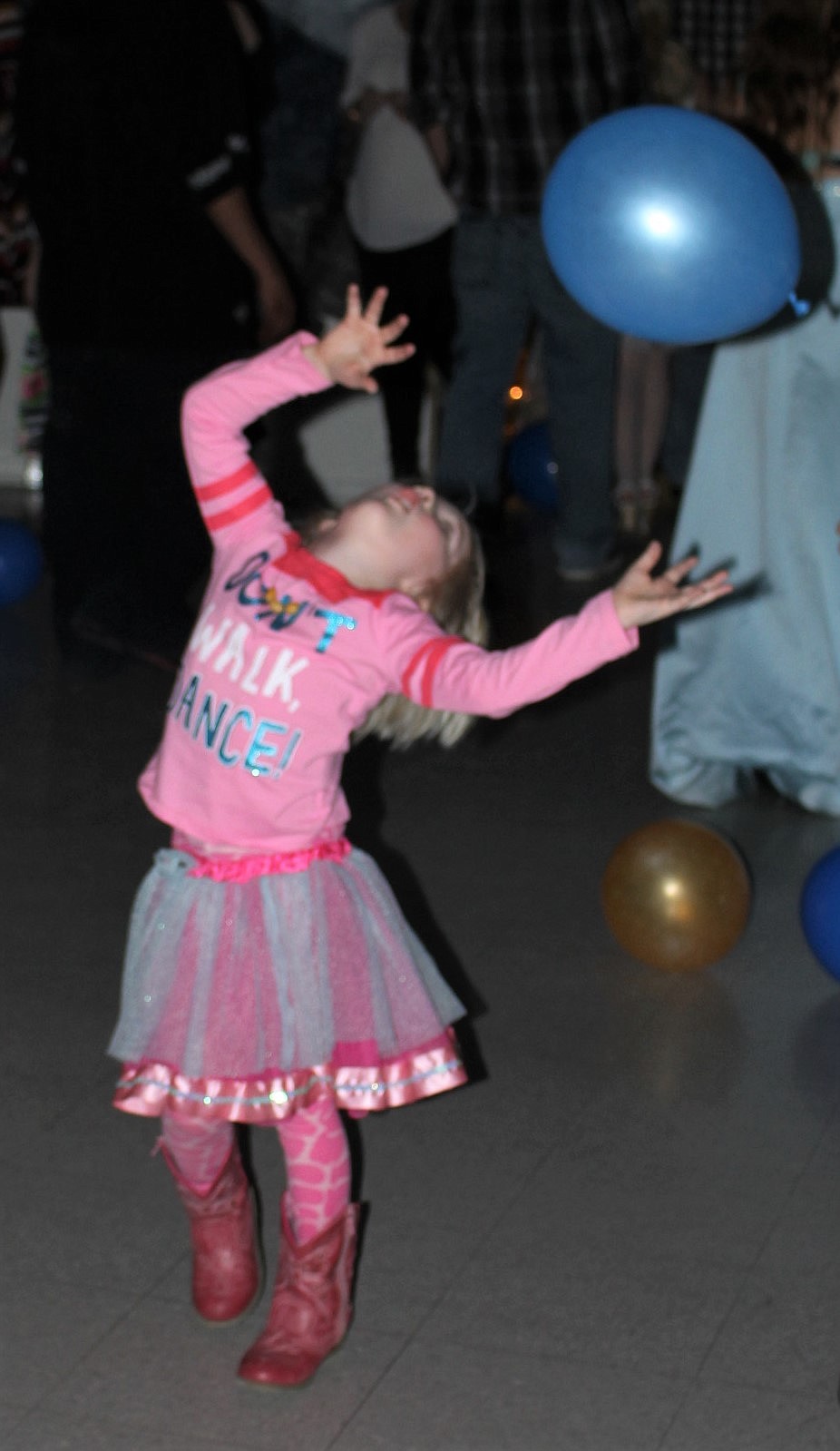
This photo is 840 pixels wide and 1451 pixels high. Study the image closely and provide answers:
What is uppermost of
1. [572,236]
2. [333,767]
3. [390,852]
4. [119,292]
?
[572,236]

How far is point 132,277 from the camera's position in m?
3.90

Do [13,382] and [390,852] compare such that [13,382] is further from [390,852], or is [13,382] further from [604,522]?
[390,852]

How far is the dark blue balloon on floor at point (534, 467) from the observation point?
589cm

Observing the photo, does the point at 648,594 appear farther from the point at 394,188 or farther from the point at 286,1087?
the point at 394,188

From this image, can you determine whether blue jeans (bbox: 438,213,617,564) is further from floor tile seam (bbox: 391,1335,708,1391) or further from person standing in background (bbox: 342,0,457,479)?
floor tile seam (bbox: 391,1335,708,1391)

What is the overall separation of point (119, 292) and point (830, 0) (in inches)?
62.7

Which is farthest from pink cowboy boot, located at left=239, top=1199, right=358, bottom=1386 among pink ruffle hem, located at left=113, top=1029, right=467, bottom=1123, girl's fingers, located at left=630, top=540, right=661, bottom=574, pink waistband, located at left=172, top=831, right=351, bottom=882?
girl's fingers, located at left=630, top=540, right=661, bottom=574

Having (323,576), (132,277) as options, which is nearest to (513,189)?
(132,277)

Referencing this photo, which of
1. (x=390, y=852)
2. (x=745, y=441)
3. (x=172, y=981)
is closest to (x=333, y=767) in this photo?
A: (x=172, y=981)

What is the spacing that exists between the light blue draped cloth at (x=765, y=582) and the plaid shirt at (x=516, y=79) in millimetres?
1481

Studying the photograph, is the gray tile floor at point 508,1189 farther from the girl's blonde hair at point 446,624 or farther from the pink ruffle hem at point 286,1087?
the girl's blonde hair at point 446,624

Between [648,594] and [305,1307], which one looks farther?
[305,1307]

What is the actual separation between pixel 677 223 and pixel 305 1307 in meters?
1.34

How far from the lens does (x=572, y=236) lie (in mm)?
2369
